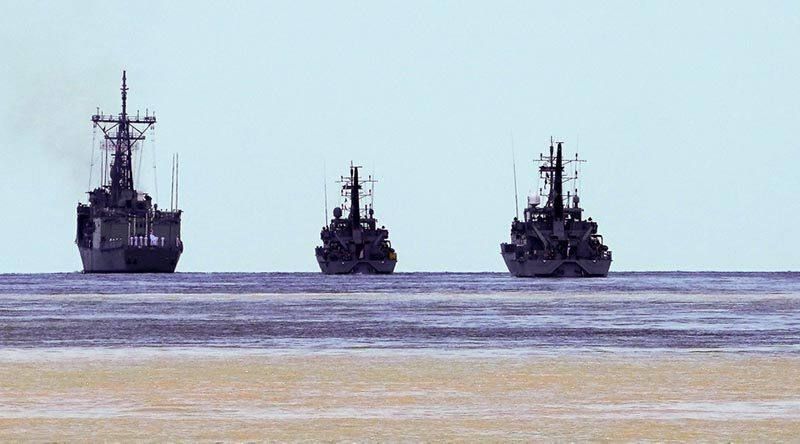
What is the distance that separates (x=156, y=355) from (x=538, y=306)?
45.1 metres

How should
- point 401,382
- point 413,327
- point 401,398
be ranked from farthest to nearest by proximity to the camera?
point 413,327
point 401,382
point 401,398

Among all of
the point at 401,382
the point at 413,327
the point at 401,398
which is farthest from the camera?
the point at 413,327

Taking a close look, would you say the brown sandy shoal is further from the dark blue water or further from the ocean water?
the dark blue water

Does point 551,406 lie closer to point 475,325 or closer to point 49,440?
point 49,440

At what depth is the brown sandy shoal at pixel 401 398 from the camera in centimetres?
2089

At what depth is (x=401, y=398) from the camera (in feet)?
84.5

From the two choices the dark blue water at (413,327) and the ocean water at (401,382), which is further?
the dark blue water at (413,327)

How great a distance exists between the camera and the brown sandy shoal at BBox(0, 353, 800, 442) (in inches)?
822

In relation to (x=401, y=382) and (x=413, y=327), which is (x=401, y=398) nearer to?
(x=401, y=382)

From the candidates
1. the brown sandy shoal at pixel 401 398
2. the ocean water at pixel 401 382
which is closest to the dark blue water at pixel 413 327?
the ocean water at pixel 401 382


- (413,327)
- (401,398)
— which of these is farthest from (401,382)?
(413,327)

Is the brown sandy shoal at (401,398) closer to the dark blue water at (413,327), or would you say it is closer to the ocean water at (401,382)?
the ocean water at (401,382)

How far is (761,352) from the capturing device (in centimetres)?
3812

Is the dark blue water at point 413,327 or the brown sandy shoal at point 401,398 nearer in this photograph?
the brown sandy shoal at point 401,398
